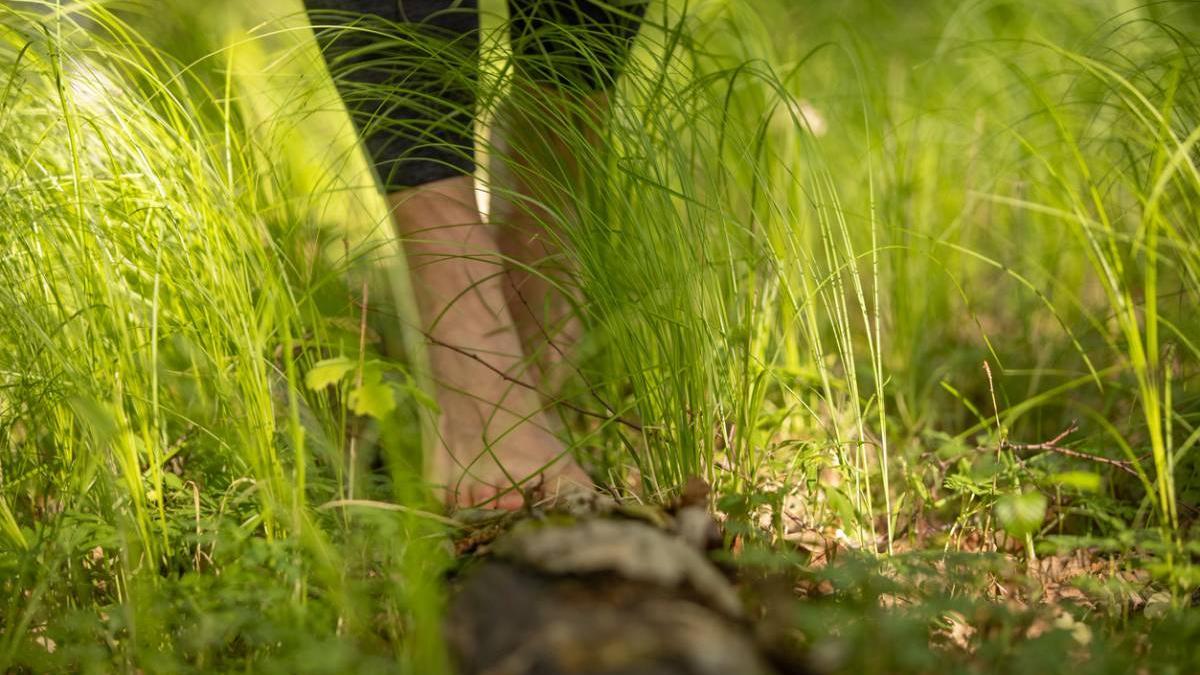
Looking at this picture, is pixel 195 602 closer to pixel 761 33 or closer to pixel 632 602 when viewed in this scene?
pixel 632 602

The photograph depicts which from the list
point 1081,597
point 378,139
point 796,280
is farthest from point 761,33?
point 1081,597

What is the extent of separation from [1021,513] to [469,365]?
780mm

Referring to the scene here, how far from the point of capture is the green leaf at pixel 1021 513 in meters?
1.16

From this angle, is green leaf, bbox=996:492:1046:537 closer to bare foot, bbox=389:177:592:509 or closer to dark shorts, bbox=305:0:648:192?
bare foot, bbox=389:177:592:509

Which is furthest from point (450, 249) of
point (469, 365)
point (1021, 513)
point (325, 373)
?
point (1021, 513)

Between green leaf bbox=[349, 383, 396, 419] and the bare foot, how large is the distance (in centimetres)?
37

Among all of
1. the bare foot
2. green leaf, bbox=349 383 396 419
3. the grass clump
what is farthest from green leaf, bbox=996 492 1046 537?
green leaf, bbox=349 383 396 419

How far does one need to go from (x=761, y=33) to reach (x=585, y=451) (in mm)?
857

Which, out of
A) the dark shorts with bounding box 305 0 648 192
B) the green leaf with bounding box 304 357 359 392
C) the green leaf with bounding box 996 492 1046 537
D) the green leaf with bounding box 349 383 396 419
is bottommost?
the green leaf with bounding box 996 492 1046 537

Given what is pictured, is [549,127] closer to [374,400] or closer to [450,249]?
[450,249]

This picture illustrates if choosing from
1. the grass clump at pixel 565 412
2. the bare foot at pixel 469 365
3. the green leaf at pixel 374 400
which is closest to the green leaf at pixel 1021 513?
the grass clump at pixel 565 412

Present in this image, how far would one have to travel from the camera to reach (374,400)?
1.12m

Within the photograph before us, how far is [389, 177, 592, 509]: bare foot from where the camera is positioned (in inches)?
59.6

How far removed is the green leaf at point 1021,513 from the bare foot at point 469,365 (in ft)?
1.79
